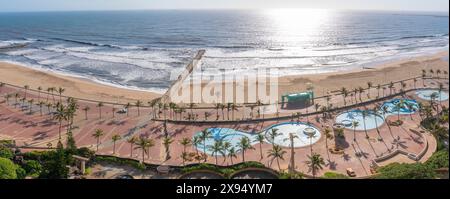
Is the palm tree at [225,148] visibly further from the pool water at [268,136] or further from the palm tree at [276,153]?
the palm tree at [276,153]

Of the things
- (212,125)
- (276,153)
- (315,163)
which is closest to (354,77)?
(212,125)

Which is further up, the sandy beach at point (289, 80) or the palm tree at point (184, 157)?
the sandy beach at point (289, 80)

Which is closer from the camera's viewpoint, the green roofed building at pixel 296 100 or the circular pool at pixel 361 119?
the circular pool at pixel 361 119

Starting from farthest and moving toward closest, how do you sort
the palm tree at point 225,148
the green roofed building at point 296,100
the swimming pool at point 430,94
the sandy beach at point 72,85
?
the sandy beach at point 72,85
the green roofed building at point 296,100
the swimming pool at point 430,94
the palm tree at point 225,148

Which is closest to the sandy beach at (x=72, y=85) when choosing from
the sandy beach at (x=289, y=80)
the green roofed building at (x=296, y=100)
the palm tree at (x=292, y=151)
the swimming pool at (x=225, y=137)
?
the sandy beach at (x=289, y=80)

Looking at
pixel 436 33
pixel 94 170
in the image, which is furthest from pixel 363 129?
pixel 436 33

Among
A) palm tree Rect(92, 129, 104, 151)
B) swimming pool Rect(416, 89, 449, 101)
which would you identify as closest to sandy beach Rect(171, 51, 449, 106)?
swimming pool Rect(416, 89, 449, 101)
